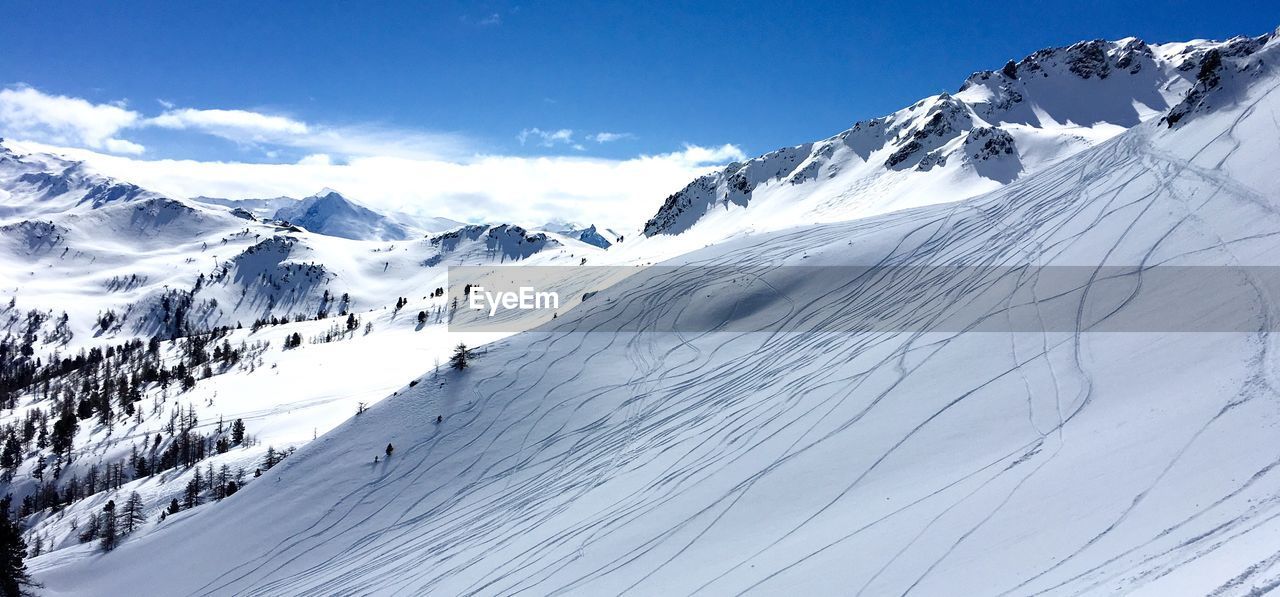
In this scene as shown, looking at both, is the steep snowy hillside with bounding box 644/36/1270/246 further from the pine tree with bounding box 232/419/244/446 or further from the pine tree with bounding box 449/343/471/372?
the pine tree with bounding box 232/419/244/446

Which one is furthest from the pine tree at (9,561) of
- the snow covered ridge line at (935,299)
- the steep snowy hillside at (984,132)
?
the steep snowy hillside at (984,132)

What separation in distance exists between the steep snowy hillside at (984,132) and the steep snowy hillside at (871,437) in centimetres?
8763

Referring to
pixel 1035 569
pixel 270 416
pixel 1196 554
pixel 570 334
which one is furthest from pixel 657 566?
pixel 270 416

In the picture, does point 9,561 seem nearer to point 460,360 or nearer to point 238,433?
point 460,360

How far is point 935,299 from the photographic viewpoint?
3381 centimetres

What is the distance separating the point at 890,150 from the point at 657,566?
173874mm

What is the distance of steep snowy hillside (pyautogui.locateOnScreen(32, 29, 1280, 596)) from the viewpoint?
48.5ft

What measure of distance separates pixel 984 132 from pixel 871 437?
138 meters

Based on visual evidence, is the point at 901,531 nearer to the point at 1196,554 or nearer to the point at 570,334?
the point at 1196,554

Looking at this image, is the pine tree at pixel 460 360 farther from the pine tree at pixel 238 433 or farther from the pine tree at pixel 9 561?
the pine tree at pixel 238 433

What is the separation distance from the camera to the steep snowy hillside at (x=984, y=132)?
131 m

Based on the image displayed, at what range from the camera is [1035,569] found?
1336cm

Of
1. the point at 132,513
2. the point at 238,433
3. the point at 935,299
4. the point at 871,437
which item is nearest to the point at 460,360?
the point at 871,437

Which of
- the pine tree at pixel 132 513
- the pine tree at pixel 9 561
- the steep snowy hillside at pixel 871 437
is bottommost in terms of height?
the pine tree at pixel 132 513
